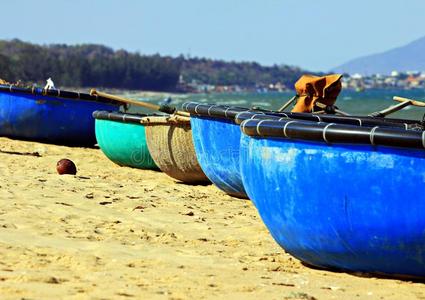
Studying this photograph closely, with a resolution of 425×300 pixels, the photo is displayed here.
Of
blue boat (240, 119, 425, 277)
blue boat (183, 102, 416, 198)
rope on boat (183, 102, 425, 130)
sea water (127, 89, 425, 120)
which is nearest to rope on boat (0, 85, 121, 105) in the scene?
sea water (127, 89, 425, 120)

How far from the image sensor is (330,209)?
19.3 feet

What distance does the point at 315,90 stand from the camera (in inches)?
401

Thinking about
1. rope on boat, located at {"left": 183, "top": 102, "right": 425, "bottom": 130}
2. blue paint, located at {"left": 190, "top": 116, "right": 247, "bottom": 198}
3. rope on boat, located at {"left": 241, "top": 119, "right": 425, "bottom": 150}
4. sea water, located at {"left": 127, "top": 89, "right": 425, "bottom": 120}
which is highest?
rope on boat, located at {"left": 241, "top": 119, "right": 425, "bottom": 150}

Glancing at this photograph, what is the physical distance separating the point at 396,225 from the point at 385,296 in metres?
0.40

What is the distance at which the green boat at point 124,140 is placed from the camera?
42.7 ft

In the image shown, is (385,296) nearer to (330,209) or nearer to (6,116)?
(330,209)

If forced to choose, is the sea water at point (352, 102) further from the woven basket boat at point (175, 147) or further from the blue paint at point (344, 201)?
the blue paint at point (344, 201)

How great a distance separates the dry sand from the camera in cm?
542

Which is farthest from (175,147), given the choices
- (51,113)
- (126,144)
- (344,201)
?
(51,113)

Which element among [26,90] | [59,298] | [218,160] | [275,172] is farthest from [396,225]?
[26,90]

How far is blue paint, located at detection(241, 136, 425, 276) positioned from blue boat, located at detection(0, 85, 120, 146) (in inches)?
406

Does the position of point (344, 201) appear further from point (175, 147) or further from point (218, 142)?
point (175, 147)

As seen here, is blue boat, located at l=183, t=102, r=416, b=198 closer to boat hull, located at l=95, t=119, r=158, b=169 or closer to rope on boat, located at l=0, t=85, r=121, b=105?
boat hull, located at l=95, t=119, r=158, b=169

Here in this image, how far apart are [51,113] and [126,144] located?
366cm
